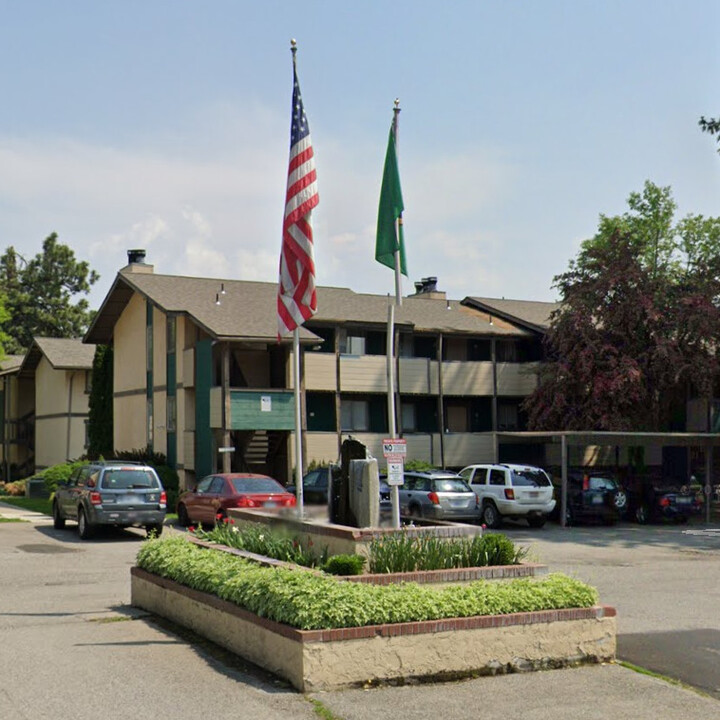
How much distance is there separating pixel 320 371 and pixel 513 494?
11385 millimetres

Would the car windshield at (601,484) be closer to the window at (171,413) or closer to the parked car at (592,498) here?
the parked car at (592,498)

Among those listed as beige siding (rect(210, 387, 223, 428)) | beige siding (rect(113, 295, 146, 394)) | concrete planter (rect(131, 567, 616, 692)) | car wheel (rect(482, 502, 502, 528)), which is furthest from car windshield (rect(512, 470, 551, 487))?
concrete planter (rect(131, 567, 616, 692))

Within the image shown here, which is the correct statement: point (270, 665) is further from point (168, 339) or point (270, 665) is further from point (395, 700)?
point (168, 339)

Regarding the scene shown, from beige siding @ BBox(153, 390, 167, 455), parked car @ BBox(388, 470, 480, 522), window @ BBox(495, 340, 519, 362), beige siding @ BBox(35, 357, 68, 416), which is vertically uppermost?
window @ BBox(495, 340, 519, 362)

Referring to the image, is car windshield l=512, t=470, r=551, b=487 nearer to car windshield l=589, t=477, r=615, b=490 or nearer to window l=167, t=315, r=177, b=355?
car windshield l=589, t=477, r=615, b=490

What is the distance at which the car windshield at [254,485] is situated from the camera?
2467 centimetres

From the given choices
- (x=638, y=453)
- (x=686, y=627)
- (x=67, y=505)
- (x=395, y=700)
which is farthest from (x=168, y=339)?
(x=395, y=700)

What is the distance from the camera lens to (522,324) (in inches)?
1671

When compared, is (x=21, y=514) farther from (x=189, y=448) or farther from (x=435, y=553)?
(x=435, y=553)

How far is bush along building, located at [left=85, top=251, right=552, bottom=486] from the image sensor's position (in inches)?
1344

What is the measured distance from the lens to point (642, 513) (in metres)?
30.4

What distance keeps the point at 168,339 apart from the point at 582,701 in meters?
30.7

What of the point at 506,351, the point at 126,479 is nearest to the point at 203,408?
the point at 126,479

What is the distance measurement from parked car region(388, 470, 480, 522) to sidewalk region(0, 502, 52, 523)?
10.5m
